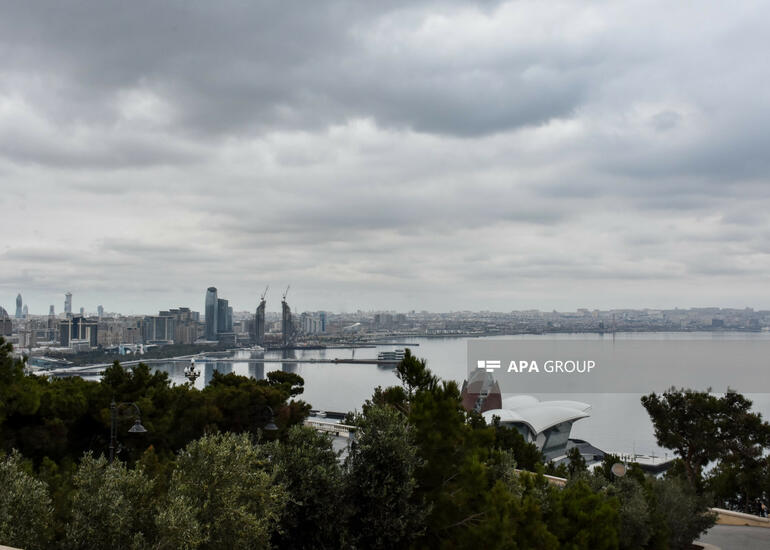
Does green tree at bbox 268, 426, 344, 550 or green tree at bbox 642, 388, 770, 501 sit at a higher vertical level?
green tree at bbox 268, 426, 344, 550

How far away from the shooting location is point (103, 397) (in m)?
13.6

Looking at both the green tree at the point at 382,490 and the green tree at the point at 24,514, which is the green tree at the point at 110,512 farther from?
the green tree at the point at 382,490

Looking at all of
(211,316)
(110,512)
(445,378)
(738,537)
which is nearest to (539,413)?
(738,537)

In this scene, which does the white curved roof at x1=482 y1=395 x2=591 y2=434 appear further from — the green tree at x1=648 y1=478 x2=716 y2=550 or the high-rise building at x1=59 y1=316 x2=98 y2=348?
the high-rise building at x1=59 y1=316 x2=98 y2=348

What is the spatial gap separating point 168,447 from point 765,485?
1506 centimetres

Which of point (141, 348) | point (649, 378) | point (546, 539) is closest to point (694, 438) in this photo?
point (546, 539)

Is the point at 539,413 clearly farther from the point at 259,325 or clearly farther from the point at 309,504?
the point at 259,325

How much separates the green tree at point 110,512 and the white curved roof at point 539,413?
32.7 metres

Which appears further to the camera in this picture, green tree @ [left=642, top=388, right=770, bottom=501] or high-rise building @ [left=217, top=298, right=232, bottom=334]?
high-rise building @ [left=217, top=298, right=232, bottom=334]

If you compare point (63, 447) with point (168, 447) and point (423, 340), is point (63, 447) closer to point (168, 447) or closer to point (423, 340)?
point (168, 447)

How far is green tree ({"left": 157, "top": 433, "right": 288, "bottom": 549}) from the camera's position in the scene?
15.9ft

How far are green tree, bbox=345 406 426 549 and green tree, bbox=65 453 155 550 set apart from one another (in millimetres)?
2004

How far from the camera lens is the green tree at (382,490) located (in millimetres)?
6113

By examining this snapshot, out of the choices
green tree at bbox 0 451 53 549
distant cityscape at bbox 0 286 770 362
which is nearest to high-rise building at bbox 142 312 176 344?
distant cityscape at bbox 0 286 770 362
